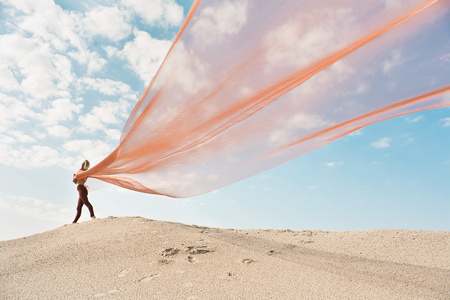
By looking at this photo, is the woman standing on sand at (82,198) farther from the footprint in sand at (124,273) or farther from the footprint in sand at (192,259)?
the footprint in sand at (192,259)

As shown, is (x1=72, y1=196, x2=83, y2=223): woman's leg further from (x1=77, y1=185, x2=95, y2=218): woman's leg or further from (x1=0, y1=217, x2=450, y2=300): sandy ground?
(x1=0, y1=217, x2=450, y2=300): sandy ground

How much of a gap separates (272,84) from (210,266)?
1775 mm

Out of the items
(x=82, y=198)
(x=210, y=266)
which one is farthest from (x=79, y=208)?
(x=210, y=266)

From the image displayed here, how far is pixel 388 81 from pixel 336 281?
167cm

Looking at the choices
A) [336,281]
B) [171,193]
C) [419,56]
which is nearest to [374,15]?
[419,56]

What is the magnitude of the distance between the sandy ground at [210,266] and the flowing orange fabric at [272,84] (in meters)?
0.83

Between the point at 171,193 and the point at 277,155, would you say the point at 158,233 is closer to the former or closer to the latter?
the point at 171,193

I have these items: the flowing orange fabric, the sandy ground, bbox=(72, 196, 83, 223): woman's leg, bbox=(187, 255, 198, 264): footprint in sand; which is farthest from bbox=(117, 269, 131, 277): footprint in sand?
bbox=(72, 196, 83, 223): woman's leg

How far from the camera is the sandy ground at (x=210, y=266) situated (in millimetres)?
2535

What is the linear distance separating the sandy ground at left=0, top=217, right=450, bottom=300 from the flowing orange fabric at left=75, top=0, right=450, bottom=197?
83 centimetres

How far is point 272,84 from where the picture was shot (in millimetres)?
2268

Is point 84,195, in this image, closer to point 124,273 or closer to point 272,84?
point 124,273

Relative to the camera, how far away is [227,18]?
2.04 metres

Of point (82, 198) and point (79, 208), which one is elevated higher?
point (82, 198)
